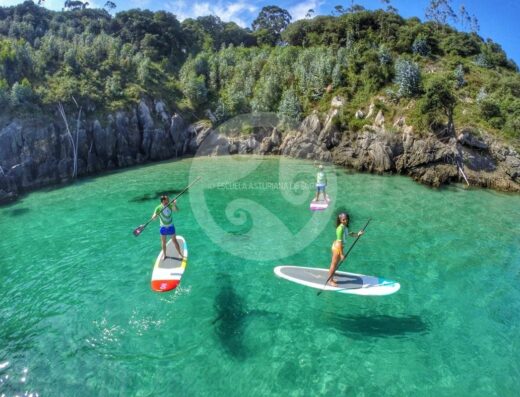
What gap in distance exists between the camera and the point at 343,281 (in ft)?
44.8

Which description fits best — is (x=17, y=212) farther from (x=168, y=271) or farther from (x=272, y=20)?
(x=272, y=20)

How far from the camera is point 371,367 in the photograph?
10070mm

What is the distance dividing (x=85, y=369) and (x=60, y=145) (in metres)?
39.5

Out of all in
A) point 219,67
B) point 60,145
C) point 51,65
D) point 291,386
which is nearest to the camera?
point 291,386

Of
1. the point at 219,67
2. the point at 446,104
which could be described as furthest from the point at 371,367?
the point at 219,67

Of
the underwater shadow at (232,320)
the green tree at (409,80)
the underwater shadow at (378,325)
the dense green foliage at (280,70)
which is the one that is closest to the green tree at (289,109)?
the dense green foliage at (280,70)

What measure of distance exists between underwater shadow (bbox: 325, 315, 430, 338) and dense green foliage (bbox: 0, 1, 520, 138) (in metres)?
32.5

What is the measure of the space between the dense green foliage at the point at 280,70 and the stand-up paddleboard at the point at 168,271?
35.0 metres

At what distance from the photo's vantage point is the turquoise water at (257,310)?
976 centimetres

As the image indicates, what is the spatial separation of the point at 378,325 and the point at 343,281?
232cm

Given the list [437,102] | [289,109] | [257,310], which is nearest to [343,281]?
[257,310]

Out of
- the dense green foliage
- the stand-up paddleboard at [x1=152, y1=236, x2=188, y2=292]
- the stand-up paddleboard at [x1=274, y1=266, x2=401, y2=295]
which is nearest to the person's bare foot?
the stand-up paddleboard at [x1=274, y1=266, x2=401, y2=295]

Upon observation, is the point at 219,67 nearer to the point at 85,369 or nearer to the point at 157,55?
the point at 157,55

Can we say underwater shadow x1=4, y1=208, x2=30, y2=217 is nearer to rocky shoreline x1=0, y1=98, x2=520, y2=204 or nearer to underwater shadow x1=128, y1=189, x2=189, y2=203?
rocky shoreline x1=0, y1=98, x2=520, y2=204
